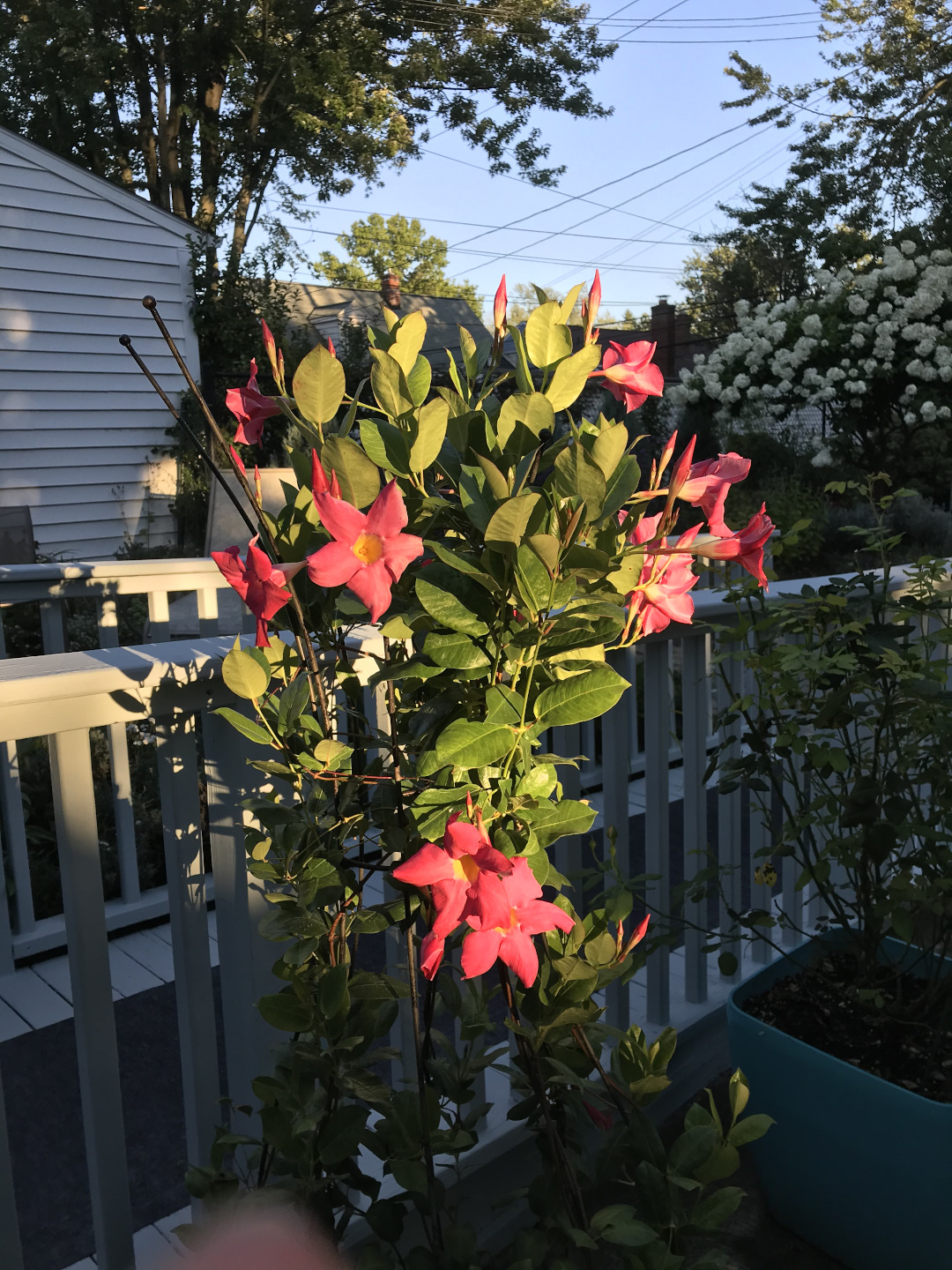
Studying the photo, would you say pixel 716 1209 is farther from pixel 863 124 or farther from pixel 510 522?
pixel 863 124

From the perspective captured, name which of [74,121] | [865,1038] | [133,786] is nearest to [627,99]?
[74,121]

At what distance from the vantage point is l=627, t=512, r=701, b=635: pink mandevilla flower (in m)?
0.91

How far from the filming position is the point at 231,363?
9922 mm

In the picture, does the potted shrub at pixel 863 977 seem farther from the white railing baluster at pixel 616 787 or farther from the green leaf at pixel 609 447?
the green leaf at pixel 609 447

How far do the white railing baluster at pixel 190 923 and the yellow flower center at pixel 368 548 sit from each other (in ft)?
1.83

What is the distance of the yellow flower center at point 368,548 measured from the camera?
2.50 feet

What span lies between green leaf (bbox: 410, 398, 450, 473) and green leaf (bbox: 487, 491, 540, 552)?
0.09 meters

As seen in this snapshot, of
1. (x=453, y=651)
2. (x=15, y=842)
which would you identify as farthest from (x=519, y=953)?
(x=15, y=842)

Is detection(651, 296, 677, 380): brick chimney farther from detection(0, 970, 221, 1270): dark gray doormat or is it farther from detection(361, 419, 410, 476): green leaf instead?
detection(361, 419, 410, 476): green leaf

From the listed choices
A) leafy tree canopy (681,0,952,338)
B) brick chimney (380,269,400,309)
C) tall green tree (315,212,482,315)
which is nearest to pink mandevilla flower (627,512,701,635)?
brick chimney (380,269,400,309)

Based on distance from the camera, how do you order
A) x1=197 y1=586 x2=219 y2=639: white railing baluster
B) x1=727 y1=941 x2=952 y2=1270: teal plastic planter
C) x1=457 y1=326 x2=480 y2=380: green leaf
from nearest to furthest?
x1=457 y1=326 x2=480 y2=380: green leaf → x1=727 y1=941 x2=952 y2=1270: teal plastic planter → x1=197 y1=586 x2=219 y2=639: white railing baluster

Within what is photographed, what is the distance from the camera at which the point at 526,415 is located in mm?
834

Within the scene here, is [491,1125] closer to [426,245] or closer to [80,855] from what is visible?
[80,855]

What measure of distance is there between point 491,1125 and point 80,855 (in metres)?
0.90
